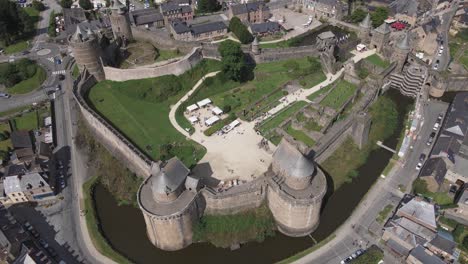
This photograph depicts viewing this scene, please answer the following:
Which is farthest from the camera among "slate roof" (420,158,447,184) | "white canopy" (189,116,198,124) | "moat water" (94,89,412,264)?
"white canopy" (189,116,198,124)

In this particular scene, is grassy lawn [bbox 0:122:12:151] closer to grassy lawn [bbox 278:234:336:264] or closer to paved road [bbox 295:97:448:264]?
grassy lawn [bbox 278:234:336:264]

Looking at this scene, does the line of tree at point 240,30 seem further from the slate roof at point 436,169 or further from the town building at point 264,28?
the slate roof at point 436,169

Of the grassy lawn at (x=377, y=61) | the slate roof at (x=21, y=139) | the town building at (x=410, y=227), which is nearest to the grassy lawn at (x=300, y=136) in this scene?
the town building at (x=410, y=227)

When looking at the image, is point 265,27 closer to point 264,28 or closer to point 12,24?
point 264,28

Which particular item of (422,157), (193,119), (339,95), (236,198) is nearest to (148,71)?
(193,119)

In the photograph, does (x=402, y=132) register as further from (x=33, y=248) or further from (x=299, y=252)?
Result: (x=33, y=248)

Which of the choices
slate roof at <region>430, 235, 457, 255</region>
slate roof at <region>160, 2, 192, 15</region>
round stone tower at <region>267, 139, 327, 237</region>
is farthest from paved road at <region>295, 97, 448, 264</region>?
slate roof at <region>160, 2, 192, 15</region>

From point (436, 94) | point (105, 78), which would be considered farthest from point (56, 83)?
point (436, 94)
